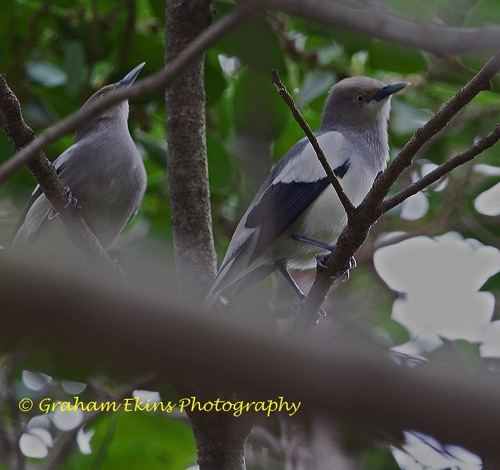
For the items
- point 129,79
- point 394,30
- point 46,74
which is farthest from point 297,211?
point 394,30

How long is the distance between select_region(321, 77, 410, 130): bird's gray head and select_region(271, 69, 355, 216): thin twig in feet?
6.60

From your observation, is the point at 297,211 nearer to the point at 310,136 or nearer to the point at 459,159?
the point at 310,136

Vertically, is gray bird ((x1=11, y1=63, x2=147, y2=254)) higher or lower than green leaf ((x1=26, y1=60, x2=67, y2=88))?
lower

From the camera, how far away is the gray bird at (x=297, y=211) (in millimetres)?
3441

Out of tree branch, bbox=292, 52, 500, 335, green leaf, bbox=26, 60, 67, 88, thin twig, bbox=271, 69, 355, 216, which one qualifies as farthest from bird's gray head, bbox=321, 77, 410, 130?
thin twig, bbox=271, 69, 355, 216

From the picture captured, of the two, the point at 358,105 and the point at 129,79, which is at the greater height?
the point at 358,105

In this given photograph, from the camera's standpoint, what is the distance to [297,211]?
139 inches

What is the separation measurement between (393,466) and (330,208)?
1.14 metres

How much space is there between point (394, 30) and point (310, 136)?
3.20ft

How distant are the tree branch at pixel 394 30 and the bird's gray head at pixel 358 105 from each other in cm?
304

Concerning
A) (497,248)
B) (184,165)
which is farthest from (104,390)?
(497,248)

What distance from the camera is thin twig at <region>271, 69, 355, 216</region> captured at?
6.35 ft

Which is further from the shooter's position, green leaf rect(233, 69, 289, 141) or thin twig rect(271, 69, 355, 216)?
green leaf rect(233, 69, 289, 141)

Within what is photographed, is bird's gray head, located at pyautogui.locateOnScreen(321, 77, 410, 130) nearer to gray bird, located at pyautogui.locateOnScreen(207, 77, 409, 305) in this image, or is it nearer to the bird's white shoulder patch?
gray bird, located at pyautogui.locateOnScreen(207, 77, 409, 305)
